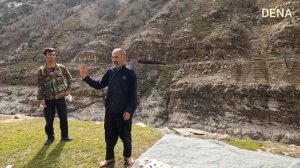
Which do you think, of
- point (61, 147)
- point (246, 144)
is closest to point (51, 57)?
point (61, 147)

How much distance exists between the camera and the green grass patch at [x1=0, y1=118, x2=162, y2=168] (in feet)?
29.0

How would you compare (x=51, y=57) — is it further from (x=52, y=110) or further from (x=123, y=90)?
(x=123, y=90)

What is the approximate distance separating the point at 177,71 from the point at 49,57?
77.1 feet

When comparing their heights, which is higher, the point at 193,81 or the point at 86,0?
the point at 86,0

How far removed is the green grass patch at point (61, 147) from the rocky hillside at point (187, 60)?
1464cm

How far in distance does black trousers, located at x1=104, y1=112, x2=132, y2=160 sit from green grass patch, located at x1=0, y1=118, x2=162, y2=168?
441 mm

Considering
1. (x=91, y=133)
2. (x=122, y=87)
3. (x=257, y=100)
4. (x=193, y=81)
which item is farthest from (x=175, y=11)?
(x=122, y=87)

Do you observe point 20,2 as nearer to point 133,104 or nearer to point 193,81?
point 193,81

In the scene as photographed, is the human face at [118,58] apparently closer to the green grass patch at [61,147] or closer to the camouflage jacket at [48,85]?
the green grass patch at [61,147]

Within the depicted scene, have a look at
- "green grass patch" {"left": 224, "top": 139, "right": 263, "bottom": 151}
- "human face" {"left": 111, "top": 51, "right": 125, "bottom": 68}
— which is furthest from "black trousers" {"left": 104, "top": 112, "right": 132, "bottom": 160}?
"green grass patch" {"left": 224, "top": 139, "right": 263, "bottom": 151}

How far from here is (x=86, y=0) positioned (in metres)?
54.2

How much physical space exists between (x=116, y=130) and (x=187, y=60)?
83.7ft

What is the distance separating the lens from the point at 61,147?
31.8 feet

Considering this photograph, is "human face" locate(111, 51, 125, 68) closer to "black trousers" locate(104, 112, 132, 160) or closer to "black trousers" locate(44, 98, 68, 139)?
"black trousers" locate(104, 112, 132, 160)
